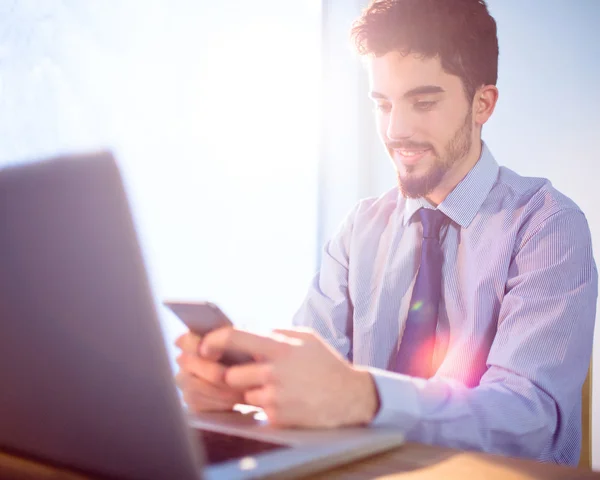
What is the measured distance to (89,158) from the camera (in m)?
0.44

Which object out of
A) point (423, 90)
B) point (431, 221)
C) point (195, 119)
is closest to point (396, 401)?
point (431, 221)

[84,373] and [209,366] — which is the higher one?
[84,373]

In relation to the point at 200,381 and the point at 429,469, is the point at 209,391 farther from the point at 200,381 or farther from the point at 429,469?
Answer: the point at 429,469

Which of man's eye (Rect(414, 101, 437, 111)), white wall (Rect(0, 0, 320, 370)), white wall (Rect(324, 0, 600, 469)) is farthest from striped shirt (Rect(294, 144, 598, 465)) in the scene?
white wall (Rect(324, 0, 600, 469))

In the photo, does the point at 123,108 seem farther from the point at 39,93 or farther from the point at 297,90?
the point at 297,90

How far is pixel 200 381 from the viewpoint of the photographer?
3.01ft

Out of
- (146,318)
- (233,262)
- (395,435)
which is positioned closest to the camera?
(146,318)

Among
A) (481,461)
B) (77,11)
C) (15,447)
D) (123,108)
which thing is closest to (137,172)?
(123,108)

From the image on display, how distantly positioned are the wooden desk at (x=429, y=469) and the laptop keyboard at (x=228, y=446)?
0.24ft

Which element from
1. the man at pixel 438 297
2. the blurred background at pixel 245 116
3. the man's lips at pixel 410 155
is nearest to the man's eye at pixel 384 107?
the man at pixel 438 297

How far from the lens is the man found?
0.78 m

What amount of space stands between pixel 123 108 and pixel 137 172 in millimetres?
220

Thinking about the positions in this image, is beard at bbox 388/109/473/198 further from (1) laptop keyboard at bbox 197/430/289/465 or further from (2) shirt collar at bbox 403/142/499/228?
(1) laptop keyboard at bbox 197/430/289/465

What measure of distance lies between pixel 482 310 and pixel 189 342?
→ 0.76 metres
